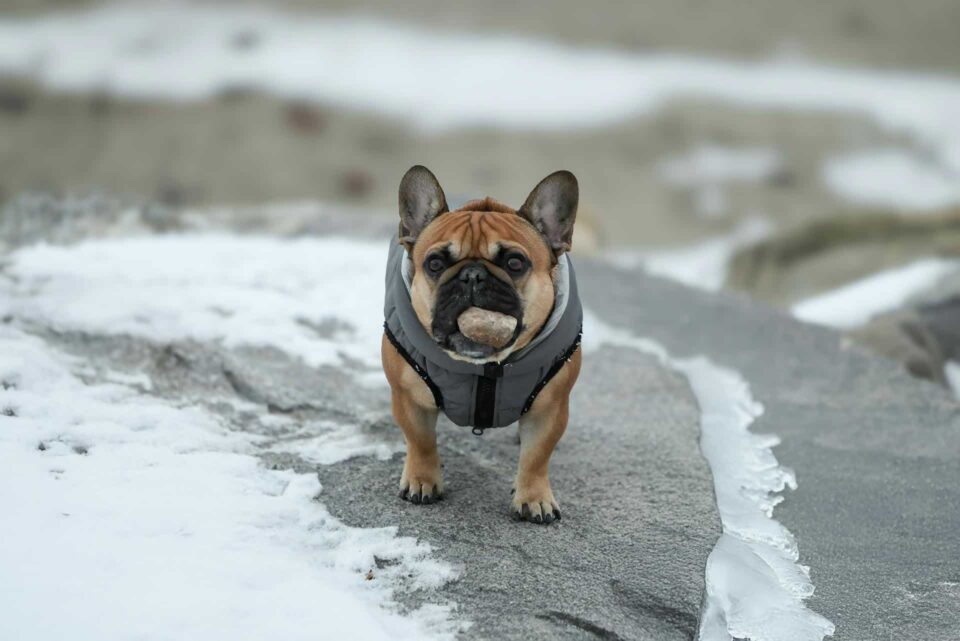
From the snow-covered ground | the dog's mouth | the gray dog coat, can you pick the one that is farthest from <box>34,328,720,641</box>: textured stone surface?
the dog's mouth

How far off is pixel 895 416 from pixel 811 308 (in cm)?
293

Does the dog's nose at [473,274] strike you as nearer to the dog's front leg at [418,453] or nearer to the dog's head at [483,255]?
the dog's head at [483,255]

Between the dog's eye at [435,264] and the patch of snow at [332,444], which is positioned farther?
the patch of snow at [332,444]

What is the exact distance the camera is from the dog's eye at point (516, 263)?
10.8 feet

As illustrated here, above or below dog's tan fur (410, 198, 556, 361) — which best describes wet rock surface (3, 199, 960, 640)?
below

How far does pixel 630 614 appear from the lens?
3.14m

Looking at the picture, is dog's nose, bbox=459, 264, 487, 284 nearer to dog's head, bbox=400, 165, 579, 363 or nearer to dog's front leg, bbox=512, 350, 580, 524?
dog's head, bbox=400, 165, 579, 363

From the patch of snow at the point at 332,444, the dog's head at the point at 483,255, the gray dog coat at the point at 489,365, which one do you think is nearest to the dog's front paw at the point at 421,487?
the gray dog coat at the point at 489,365

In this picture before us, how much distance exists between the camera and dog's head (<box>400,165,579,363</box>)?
10.6 ft

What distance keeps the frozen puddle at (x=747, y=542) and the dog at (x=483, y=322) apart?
26.3 inches

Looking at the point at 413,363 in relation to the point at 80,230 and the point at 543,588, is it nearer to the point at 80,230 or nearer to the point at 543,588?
the point at 543,588

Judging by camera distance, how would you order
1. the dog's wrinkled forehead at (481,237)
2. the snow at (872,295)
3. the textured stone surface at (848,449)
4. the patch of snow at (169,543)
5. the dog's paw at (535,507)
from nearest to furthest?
the patch of snow at (169,543)
the dog's wrinkled forehead at (481,237)
the textured stone surface at (848,449)
the dog's paw at (535,507)
the snow at (872,295)

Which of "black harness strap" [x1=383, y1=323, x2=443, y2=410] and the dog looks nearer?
the dog

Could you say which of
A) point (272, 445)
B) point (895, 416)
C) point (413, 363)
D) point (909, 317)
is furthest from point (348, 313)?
point (909, 317)
